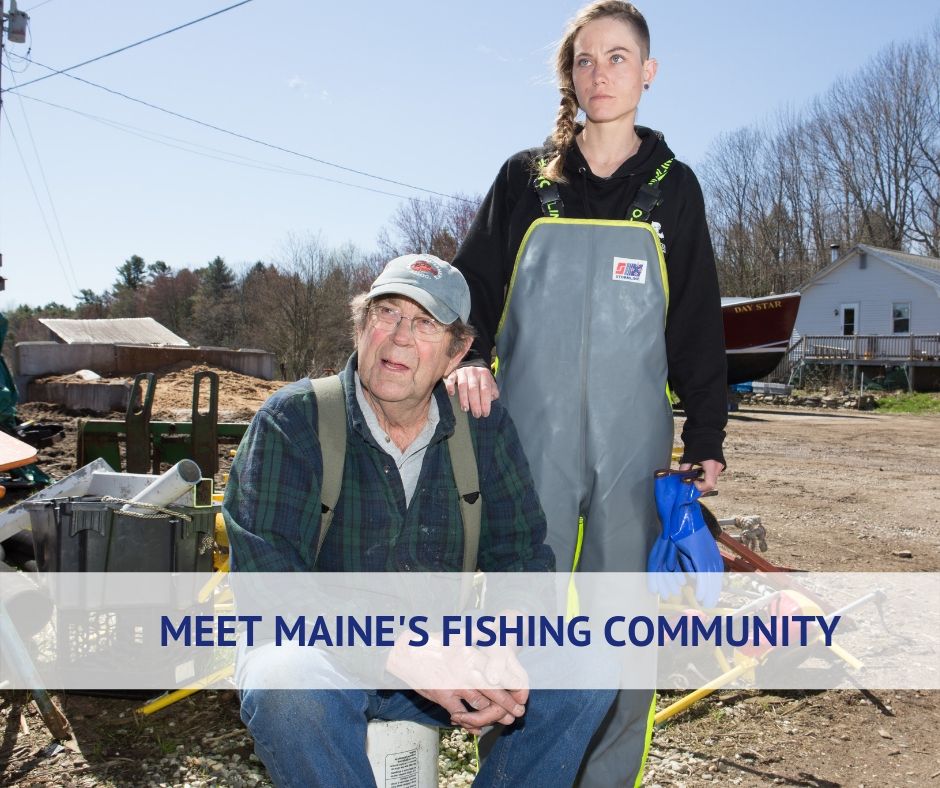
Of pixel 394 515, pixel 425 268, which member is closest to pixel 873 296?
pixel 425 268

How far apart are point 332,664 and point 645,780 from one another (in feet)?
5.28

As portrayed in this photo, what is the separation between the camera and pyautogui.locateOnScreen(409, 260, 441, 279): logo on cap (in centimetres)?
200

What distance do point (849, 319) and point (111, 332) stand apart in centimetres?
2848

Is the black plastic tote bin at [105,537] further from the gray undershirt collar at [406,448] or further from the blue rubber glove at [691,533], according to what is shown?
the blue rubber glove at [691,533]

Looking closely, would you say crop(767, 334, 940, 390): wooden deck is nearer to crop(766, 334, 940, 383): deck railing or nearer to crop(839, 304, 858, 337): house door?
crop(766, 334, 940, 383): deck railing

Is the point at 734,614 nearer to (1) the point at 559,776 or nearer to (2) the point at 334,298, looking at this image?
(1) the point at 559,776

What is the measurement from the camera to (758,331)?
20781 mm

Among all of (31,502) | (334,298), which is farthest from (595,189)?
(334,298)

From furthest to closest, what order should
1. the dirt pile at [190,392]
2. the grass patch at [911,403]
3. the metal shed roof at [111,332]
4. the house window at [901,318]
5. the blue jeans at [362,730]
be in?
the house window at [901,318]
the grass patch at [911,403]
the metal shed roof at [111,332]
the dirt pile at [190,392]
the blue jeans at [362,730]

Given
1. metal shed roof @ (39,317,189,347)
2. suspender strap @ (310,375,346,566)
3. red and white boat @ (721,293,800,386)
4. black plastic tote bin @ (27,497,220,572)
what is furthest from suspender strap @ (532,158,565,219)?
red and white boat @ (721,293,800,386)

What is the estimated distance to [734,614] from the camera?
11.7 ft

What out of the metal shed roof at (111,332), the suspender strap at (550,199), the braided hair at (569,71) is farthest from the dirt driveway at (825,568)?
the metal shed roof at (111,332)

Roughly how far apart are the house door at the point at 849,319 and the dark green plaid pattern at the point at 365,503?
35954 mm

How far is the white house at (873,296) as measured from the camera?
31859mm
